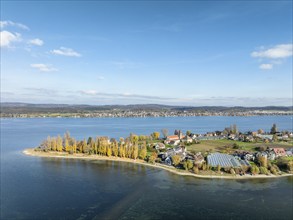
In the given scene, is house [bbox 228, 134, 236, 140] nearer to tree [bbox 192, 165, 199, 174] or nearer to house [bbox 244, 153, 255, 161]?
house [bbox 244, 153, 255, 161]

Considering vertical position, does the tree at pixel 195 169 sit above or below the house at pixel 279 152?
below

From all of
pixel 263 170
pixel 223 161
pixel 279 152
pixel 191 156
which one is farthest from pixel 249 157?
pixel 191 156

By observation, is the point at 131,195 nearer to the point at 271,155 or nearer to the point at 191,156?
the point at 191,156

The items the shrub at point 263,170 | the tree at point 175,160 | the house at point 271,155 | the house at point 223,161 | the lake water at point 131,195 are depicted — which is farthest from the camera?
the house at point 271,155

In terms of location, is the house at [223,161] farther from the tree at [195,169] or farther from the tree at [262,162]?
the tree at [262,162]

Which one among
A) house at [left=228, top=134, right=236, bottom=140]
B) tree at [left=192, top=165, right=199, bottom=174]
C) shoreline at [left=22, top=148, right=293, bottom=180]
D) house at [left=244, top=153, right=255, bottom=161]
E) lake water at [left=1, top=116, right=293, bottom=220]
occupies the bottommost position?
lake water at [left=1, top=116, right=293, bottom=220]

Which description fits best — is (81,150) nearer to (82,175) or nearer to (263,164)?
(82,175)

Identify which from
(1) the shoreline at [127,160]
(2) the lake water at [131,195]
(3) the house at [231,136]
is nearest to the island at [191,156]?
(1) the shoreline at [127,160]

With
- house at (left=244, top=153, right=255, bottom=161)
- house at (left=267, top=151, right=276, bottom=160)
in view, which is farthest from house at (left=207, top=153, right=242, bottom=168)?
house at (left=267, top=151, right=276, bottom=160)

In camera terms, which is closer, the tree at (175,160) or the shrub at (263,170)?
the shrub at (263,170)

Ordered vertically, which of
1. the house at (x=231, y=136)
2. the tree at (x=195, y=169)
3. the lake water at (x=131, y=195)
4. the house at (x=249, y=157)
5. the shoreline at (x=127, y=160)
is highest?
the house at (x=231, y=136)

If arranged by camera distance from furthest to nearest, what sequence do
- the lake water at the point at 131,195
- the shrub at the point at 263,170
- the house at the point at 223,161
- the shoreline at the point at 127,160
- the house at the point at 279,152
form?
the house at the point at 279,152
the house at the point at 223,161
the shrub at the point at 263,170
the shoreline at the point at 127,160
the lake water at the point at 131,195

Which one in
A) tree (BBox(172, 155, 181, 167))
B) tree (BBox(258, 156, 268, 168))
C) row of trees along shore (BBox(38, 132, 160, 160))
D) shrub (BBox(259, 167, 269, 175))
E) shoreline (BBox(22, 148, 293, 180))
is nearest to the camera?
shoreline (BBox(22, 148, 293, 180))
